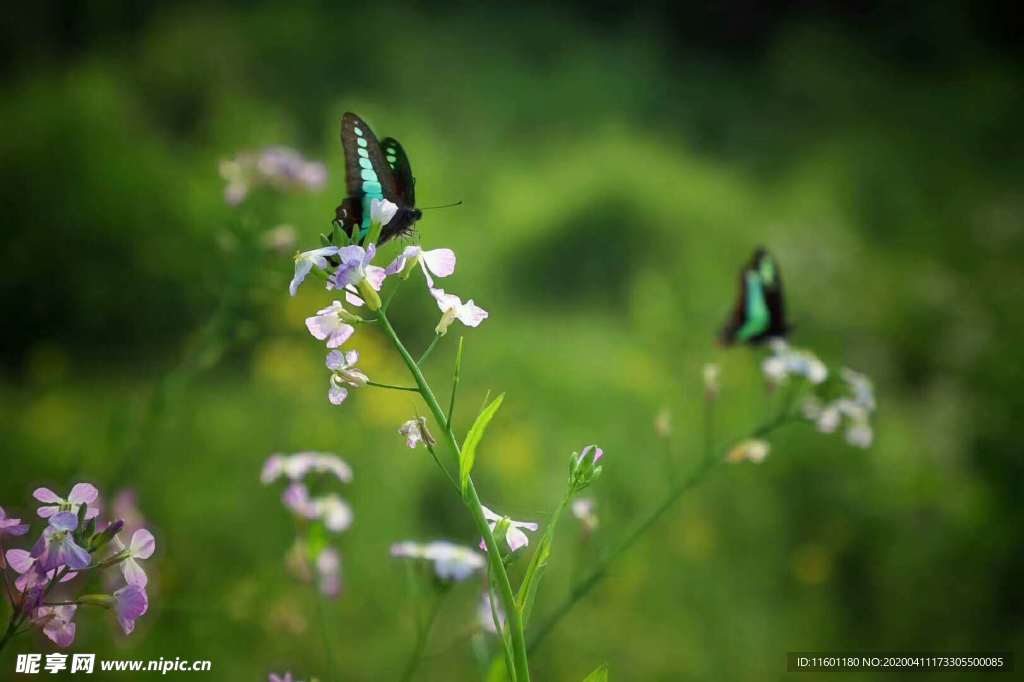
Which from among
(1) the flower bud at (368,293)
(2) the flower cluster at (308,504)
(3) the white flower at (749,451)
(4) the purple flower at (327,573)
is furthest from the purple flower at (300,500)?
(3) the white flower at (749,451)

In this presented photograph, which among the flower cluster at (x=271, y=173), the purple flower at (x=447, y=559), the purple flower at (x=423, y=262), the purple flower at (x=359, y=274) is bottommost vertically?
the purple flower at (x=447, y=559)

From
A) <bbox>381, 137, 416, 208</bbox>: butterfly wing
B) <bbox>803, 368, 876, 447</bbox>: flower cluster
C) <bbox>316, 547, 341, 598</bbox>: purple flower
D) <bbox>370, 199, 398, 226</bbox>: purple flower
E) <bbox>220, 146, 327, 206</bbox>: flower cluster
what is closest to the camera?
<bbox>370, 199, 398, 226</bbox>: purple flower

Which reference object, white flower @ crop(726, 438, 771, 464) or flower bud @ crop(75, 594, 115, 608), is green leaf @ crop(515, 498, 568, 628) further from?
white flower @ crop(726, 438, 771, 464)

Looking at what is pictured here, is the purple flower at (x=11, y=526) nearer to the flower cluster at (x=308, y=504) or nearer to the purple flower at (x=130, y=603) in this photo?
the purple flower at (x=130, y=603)

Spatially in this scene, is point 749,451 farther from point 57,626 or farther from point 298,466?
point 57,626

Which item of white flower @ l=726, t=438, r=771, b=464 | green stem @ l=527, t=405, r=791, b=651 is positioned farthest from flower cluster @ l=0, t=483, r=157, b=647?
white flower @ l=726, t=438, r=771, b=464

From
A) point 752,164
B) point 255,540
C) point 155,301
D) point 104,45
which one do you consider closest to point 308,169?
point 255,540
